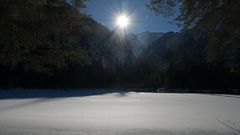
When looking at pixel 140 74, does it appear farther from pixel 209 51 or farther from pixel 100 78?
pixel 209 51

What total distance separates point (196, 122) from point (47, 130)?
3459mm

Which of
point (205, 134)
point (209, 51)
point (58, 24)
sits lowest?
point (205, 134)

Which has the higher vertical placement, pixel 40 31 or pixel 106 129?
pixel 40 31

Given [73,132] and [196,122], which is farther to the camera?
[196,122]

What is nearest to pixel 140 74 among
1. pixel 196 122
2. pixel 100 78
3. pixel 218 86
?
pixel 100 78

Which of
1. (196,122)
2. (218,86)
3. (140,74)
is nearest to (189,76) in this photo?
(218,86)

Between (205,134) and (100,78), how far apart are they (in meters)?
50.3

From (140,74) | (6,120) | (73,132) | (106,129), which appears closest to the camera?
(73,132)

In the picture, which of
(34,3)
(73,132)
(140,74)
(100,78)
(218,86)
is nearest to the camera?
(34,3)

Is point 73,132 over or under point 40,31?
under

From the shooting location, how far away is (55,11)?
743cm

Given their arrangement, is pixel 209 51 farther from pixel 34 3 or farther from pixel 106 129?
pixel 34 3

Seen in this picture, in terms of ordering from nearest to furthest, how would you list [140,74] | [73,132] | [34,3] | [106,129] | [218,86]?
1. [34,3]
2. [73,132]
3. [106,129]
4. [218,86]
5. [140,74]

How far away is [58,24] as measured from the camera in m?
7.45
